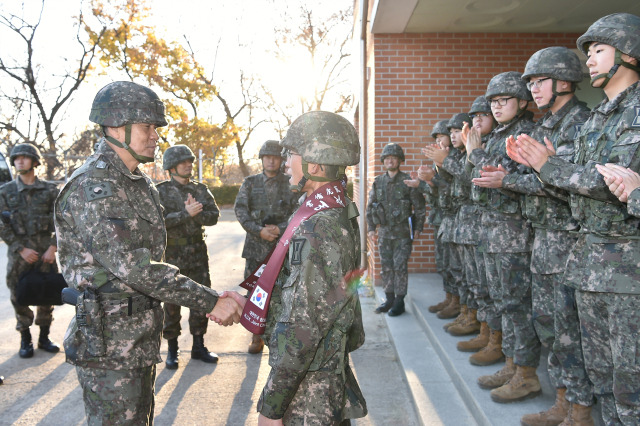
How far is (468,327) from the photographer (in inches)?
197

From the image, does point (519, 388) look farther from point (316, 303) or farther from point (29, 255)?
point (29, 255)

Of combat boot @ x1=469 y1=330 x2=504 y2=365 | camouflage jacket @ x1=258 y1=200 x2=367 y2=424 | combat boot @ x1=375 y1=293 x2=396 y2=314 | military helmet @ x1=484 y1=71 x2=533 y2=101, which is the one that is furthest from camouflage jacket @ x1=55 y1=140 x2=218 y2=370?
combat boot @ x1=375 y1=293 x2=396 y2=314

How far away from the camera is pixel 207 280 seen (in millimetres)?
5273

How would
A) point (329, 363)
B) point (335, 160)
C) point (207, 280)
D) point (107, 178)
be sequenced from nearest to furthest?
point (329, 363), point (335, 160), point (107, 178), point (207, 280)

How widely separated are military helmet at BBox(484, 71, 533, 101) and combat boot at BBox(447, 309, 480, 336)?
226 cm

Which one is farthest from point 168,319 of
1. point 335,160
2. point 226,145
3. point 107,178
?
point 226,145

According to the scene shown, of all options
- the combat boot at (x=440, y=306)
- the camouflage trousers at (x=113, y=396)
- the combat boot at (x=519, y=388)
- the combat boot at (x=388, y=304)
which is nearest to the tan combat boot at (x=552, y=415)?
the combat boot at (x=519, y=388)

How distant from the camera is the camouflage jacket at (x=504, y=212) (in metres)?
3.59

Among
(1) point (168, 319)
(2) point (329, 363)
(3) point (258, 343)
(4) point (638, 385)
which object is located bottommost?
(3) point (258, 343)

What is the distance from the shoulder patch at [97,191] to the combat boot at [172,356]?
2.93 metres

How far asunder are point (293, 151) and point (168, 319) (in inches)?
129

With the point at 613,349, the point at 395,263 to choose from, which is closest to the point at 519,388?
the point at 613,349

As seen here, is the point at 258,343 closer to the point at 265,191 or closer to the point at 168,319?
the point at 168,319

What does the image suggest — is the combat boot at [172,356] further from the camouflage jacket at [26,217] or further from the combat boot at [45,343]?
the camouflage jacket at [26,217]
